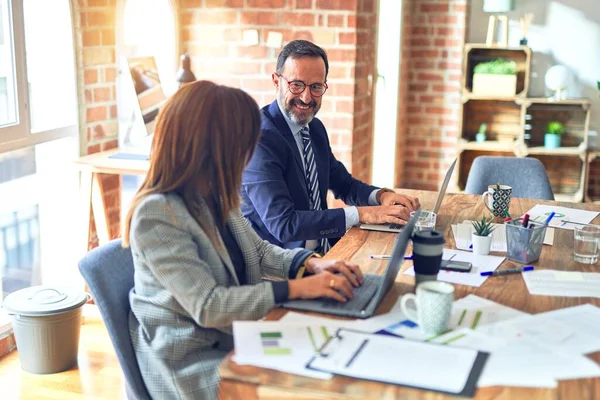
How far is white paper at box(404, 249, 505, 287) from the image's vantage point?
2.00 meters

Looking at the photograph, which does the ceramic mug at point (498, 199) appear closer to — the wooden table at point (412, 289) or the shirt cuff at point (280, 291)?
the wooden table at point (412, 289)

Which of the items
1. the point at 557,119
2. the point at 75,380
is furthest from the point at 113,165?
the point at 557,119

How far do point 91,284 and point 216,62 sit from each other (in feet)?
8.13

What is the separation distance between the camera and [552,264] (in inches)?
86.3

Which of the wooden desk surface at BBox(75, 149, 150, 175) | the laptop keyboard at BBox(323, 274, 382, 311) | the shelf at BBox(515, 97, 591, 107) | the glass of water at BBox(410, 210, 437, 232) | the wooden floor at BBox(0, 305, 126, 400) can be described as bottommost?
the wooden floor at BBox(0, 305, 126, 400)

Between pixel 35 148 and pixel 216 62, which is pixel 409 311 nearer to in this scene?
pixel 35 148

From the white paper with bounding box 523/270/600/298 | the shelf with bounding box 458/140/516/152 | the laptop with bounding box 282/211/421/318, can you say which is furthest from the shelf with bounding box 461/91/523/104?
the laptop with bounding box 282/211/421/318

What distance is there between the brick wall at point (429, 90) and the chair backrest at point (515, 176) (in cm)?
235

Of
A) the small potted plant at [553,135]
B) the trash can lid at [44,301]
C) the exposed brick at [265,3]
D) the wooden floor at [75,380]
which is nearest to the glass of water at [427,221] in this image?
the wooden floor at [75,380]

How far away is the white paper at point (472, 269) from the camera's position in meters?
2.00

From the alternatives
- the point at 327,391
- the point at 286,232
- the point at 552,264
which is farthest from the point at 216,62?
the point at 327,391

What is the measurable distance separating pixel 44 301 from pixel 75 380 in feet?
1.08

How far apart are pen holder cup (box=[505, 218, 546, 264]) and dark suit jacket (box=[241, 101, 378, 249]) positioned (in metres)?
0.59

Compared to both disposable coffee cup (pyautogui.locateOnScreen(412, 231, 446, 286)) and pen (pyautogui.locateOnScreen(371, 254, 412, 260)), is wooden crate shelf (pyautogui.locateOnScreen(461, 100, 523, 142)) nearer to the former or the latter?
pen (pyautogui.locateOnScreen(371, 254, 412, 260))
